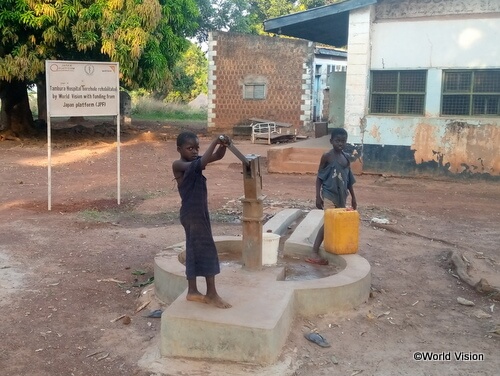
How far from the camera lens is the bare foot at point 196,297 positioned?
14.0ft

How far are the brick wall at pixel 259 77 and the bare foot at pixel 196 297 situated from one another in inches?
779

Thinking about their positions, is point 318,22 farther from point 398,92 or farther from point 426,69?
point 426,69

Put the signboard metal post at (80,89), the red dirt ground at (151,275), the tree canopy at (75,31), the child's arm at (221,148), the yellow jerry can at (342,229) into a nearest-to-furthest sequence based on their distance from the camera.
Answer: the child's arm at (221,148)
the red dirt ground at (151,275)
the yellow jerry can at (342,229)
the signboard metal post at (80,89)
the tree canopy at (75,31)

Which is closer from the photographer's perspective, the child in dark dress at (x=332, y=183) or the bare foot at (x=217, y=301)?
the bare foot at (x=217, y=301)

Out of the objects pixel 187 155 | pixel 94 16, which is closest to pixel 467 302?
pixel 187 155

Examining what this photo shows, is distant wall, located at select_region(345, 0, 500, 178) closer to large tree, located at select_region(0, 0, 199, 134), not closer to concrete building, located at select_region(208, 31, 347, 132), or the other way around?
large tree, located at select_region(0, 0, 199, 134)

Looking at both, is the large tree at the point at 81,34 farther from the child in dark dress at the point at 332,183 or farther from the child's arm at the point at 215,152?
the child's arm at the point at 215,152

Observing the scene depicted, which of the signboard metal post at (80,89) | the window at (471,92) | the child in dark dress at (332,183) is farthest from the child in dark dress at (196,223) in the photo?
the window at (471,92)

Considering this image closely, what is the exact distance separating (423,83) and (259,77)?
38.9ft

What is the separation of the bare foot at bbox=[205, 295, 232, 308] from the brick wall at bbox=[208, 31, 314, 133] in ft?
65.1

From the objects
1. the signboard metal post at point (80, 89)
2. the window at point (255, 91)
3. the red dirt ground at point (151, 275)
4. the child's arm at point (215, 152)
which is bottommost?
the red dirt ground at point (151, 275)

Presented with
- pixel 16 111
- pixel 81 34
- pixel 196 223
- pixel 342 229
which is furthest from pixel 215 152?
pixel 16 111

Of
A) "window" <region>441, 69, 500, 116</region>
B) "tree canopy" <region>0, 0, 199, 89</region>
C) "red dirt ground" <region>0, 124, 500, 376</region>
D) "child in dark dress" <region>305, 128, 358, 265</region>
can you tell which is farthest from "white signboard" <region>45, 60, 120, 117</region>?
"window" <region>441, 69, 500, 116</region>

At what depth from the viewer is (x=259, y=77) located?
23844mm
